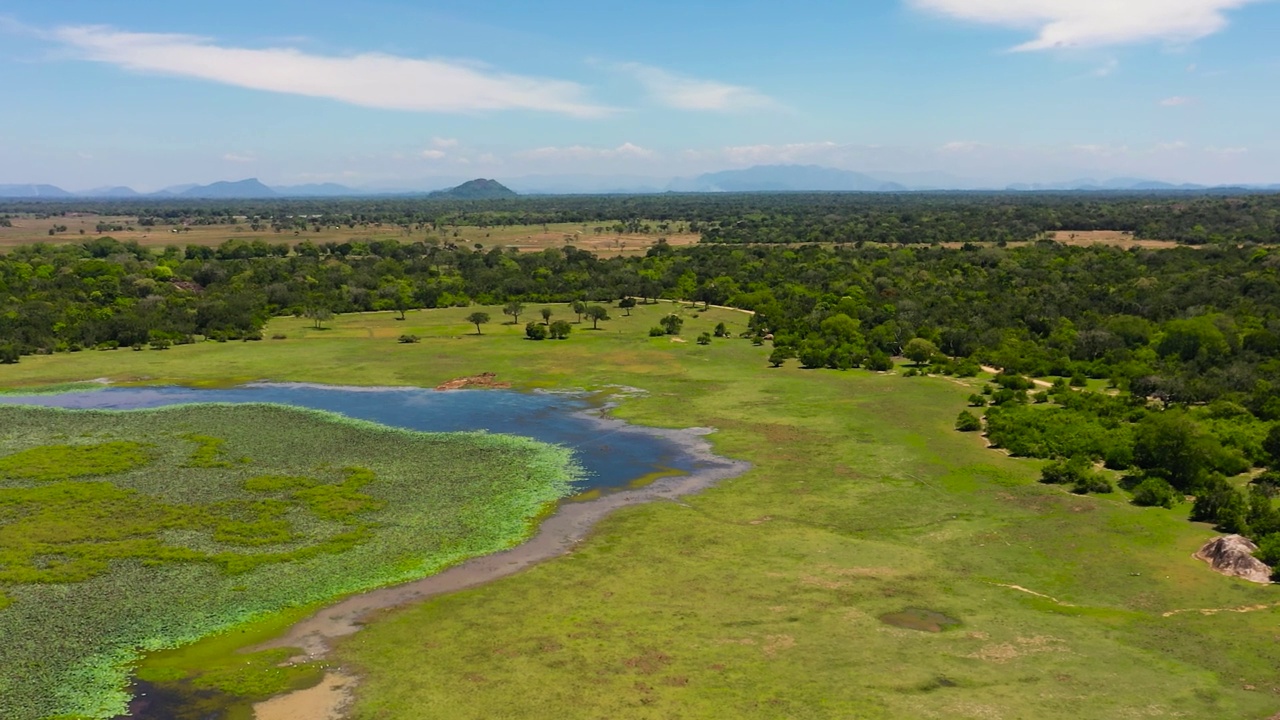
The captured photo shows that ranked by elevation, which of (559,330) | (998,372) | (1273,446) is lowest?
(998,372)

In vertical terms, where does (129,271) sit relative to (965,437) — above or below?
above

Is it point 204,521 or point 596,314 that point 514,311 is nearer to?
point 596,314

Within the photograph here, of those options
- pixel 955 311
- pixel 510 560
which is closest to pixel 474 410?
pixel 510 560

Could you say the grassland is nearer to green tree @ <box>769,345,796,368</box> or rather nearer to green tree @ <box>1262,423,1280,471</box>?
green tree @ <box>1262,423,1280,471</box>

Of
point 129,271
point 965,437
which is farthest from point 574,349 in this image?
point 129,271

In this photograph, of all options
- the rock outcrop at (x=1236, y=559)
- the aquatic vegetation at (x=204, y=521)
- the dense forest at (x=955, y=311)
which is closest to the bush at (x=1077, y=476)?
the dense forest at (x=955, y=311)

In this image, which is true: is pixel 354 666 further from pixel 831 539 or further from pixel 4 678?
pixel 831 539

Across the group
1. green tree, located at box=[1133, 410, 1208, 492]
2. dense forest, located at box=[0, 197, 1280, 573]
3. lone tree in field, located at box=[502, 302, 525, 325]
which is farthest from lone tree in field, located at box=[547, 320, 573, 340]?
green tree, located at box=[1133, 410, 1208, 492]
